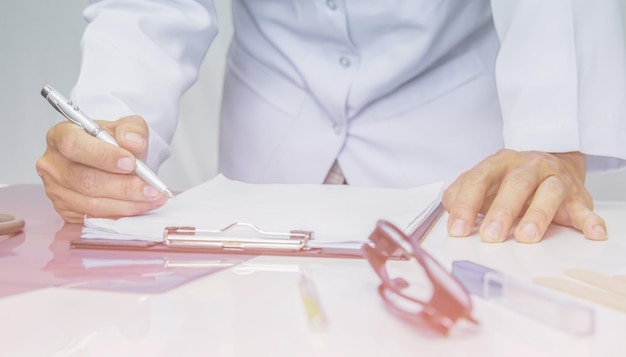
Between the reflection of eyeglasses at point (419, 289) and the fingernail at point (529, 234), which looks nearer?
the reflection of eyeglasses at point (419, 289)

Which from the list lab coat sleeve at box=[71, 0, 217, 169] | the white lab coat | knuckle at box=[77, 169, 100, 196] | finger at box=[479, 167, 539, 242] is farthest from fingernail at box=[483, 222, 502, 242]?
lab coat sleeve at box=[71, 0, 217, 169]

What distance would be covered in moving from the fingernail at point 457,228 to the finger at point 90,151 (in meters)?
0.32

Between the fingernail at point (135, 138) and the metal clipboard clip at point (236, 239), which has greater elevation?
the fingernail at point (135, 138)

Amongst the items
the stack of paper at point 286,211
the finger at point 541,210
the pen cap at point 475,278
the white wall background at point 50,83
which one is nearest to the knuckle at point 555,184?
the finger at point 541,210

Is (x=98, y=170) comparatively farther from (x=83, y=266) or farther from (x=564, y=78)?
(x=564, y=78)

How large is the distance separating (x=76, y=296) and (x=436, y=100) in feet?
2.64

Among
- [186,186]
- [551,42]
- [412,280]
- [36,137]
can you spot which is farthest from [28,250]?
[36,137]

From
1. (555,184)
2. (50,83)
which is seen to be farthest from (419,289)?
(50,83)

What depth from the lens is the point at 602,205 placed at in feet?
3.10

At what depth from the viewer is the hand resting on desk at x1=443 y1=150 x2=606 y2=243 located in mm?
721

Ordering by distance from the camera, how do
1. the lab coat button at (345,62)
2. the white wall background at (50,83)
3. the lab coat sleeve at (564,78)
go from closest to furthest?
the lab coat sleeve at (564,78) → the lab coat button at (345,62) → the white wall background at (50,83)

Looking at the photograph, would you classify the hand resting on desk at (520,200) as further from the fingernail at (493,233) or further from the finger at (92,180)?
the finger at (92,180)

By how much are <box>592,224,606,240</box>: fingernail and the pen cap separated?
221 millimetres

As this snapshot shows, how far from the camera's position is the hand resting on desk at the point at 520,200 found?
721 millimetres
